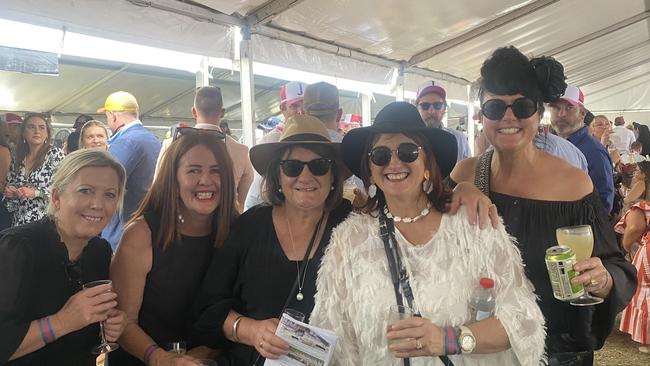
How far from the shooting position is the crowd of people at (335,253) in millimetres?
1624

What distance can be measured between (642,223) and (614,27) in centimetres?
503

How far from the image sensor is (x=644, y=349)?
4.14 meters

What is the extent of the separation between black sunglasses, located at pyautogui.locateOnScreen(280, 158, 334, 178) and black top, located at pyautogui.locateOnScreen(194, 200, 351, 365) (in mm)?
203

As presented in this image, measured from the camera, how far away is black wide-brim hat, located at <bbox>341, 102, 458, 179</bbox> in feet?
5.70

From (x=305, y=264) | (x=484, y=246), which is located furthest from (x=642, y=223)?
(x=305, y=264)

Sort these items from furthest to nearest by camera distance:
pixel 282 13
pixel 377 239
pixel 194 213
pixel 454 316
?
pixel 282 13, pixel 194 213, pixel 377 239, pixel 454 316

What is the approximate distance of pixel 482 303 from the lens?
63.3 inches

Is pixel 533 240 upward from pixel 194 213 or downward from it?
downward

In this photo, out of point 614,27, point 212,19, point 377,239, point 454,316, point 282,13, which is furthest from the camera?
point 614,27

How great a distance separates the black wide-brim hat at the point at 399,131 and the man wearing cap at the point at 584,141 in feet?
6.40

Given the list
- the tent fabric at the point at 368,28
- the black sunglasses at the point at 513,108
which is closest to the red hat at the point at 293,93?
the tent fabric at the point at 368,28

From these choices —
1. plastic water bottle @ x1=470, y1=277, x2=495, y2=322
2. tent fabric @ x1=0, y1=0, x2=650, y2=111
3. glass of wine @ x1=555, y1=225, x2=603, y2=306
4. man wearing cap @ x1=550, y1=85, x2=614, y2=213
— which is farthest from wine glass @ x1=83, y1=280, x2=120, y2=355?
man wearing cap @ x1=550, y1=85, x2=614, y2=213

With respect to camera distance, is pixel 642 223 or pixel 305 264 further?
pixel 642 223

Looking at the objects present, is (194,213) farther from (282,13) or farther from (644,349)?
(644,349)
